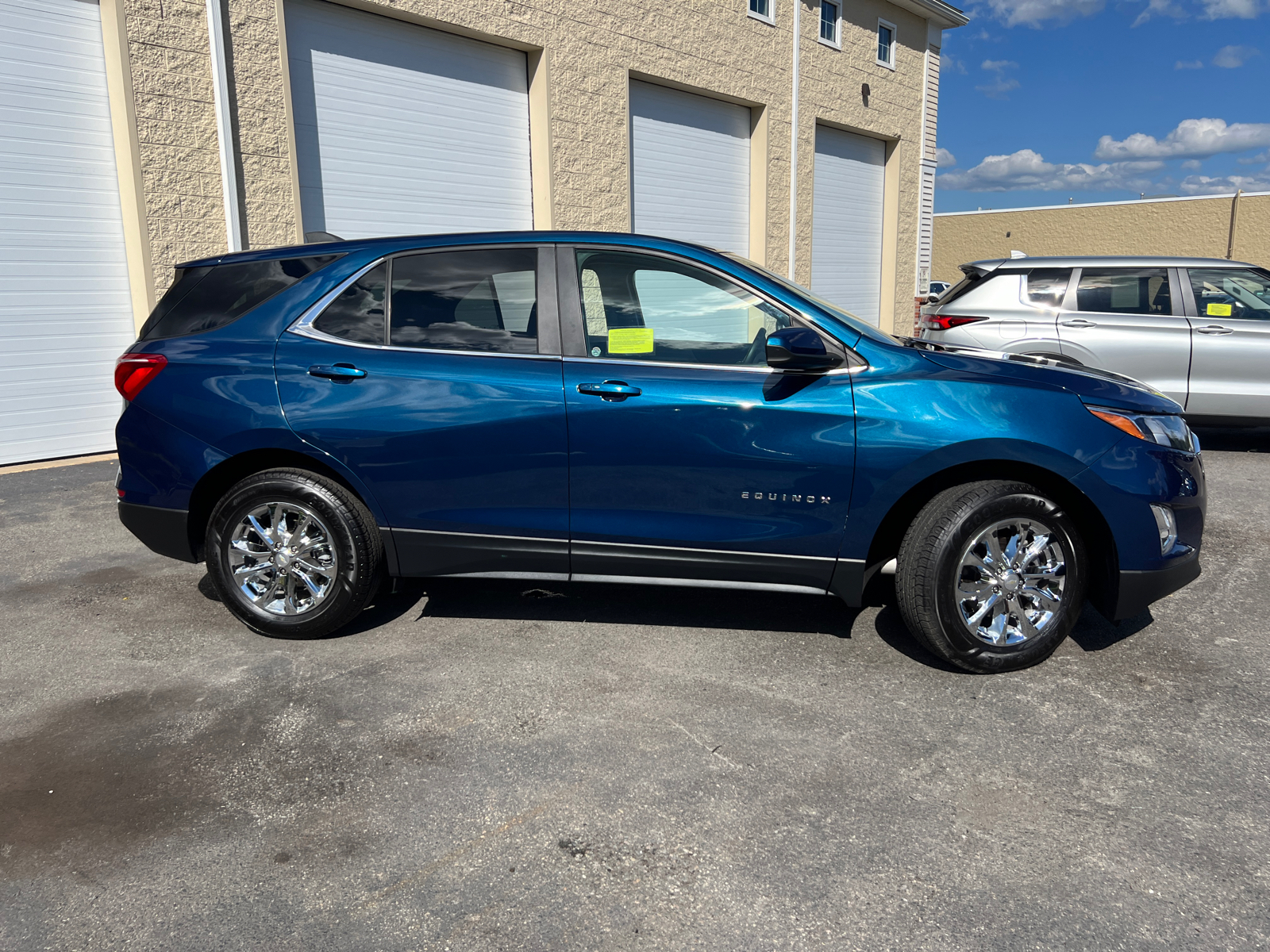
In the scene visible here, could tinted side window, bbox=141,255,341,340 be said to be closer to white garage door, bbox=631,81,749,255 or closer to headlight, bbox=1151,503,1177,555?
headlight, bbox=1151,503,1177,555

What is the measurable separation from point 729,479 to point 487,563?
112 cm

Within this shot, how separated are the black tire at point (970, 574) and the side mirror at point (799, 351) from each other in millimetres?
711

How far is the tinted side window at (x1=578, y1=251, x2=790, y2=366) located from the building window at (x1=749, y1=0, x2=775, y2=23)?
42.2ft

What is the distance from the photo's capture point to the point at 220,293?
13.6ft

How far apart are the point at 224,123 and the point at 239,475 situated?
5.87 meters

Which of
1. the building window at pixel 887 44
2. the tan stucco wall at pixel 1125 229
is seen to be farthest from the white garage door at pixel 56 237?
the tan stucco wall at pixel 1125 229

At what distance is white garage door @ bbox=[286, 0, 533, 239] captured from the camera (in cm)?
948

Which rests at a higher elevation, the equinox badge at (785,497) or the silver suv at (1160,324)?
the silver suv at (1160,324)

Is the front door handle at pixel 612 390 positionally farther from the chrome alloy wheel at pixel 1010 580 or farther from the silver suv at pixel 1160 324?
the silver suv at pixel 1160 324

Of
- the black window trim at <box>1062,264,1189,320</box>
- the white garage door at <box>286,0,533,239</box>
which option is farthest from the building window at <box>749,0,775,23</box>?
the black window trim at <box>1062,264,1189,320</box>

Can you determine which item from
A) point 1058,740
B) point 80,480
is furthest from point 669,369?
point 80,480

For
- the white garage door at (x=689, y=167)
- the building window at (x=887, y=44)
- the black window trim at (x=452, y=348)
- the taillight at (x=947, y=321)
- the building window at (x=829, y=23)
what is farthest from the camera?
the building window at (x=887, y=44)

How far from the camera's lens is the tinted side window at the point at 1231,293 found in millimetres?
7984

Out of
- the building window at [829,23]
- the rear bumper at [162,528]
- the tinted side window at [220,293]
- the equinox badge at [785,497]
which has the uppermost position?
the building window at [829,23]
